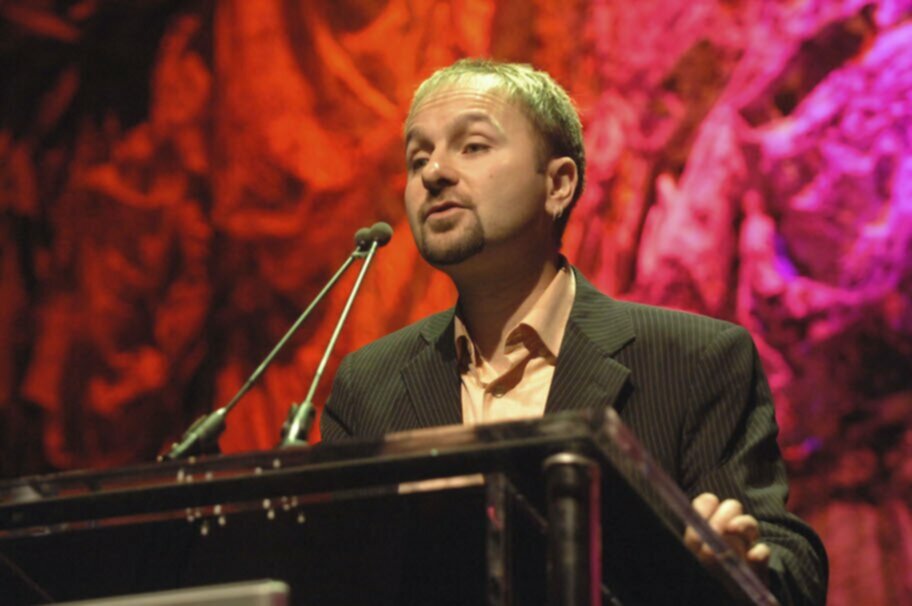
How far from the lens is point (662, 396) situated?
1.89 meters

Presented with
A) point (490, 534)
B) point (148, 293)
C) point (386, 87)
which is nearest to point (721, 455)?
point (490, 534)

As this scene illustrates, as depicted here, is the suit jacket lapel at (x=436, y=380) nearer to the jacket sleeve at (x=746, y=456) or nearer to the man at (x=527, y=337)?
the man at (x=527, y=337)

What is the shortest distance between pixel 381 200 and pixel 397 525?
2.51 metres

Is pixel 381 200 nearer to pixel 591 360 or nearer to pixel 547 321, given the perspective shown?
pixel 547 321

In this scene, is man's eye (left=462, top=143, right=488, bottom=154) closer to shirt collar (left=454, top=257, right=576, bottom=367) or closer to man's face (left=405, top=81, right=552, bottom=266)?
man's face (left=405, top=81, right=552, bottom=266)

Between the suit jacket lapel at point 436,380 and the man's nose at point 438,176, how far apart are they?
286 mm

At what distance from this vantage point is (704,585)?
1.23 m

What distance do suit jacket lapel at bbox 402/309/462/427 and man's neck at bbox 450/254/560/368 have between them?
55mm

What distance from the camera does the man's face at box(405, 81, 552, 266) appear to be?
2.08 metres

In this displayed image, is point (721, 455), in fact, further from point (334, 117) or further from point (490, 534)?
point (334, 117)

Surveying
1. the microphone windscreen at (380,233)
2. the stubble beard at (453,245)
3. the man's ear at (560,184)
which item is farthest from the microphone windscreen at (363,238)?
the man's ear at (560,184)

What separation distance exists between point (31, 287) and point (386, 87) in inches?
55.6

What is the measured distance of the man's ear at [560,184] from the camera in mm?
2285

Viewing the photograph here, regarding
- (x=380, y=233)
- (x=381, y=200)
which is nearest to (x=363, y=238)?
(x=380, y=233)
